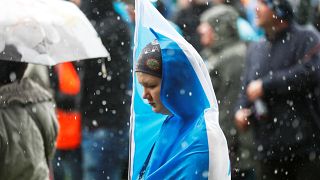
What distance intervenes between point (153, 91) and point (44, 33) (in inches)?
69.8

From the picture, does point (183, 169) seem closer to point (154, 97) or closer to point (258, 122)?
point (154, 97)

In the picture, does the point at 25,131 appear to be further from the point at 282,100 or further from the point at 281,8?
the point at 281,8

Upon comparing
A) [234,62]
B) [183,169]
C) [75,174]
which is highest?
[183,169]

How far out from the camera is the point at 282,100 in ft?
26.7

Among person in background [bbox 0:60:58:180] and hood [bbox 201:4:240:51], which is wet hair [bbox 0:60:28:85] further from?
hood [bbox 201:4:240:51]

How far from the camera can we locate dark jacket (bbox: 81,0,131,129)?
907 cm

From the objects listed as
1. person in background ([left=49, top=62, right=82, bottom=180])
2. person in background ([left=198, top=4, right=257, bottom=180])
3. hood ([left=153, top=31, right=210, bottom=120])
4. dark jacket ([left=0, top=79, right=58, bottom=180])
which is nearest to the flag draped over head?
hood ([left=153, top=31, right=210, bottom=120])

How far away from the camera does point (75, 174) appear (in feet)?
31.7

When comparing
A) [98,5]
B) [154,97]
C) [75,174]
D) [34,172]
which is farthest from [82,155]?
[154,97]

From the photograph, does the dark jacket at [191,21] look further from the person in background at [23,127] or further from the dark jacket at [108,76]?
the person in background at [23,127]

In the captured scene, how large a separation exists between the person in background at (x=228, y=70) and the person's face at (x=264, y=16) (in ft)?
1.99

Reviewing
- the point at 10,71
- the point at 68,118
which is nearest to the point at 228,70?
the point at 68,118

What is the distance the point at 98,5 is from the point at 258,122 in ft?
6.01

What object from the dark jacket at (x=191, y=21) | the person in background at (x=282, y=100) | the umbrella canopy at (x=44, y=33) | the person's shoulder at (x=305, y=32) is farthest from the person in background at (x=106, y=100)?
the umbrella canopy at (x=44, y=33)
